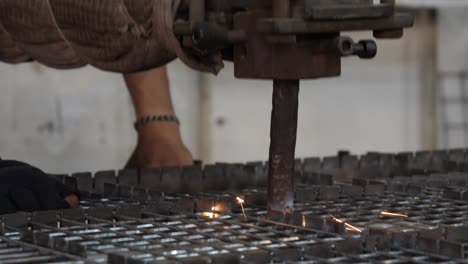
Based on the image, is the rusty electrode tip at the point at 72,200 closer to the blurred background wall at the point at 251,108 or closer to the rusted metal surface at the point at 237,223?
the rusted metal surface at the point at 237,223

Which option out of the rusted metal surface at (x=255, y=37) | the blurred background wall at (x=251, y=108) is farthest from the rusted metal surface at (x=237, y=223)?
the blurred background wall at (x=251, y=108)

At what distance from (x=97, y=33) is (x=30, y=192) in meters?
0.26

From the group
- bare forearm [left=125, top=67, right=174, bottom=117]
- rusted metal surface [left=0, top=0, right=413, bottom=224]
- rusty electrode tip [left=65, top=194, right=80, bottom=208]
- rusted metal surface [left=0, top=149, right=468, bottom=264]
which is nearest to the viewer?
rusted metal surface [left=0, top=149, right=468, bottom=264]

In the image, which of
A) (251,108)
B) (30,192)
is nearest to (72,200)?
(30,192)

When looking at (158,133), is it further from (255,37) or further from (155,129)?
(255,37)

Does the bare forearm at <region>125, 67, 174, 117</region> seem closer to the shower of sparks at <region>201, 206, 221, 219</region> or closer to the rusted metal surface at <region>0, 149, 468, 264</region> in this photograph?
the rusted metal surface at <region>0, 149, 468, 264</region>

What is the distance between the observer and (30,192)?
1.64 metres

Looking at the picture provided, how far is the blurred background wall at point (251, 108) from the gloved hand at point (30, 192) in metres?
2.89

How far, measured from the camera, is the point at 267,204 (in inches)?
63.6

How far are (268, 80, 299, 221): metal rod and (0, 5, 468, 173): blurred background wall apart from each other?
308 centimetres

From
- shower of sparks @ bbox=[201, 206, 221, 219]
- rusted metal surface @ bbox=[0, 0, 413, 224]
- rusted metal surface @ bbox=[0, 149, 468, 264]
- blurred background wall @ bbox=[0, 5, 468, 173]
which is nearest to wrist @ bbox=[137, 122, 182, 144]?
rusted metal surface @ bbox=[0, 149, 468, 264]

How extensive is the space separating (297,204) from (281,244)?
348 mm

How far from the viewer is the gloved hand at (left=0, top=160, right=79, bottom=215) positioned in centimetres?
162

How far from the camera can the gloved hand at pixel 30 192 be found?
162 centimetres
